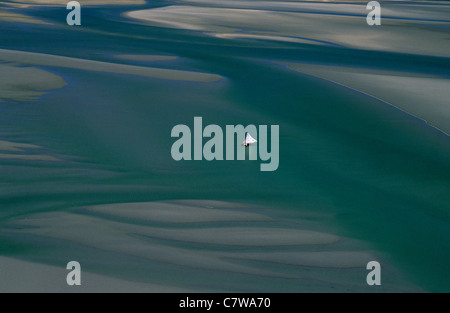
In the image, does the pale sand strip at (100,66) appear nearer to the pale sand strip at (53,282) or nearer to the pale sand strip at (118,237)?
the pale sand strip at (118,237)

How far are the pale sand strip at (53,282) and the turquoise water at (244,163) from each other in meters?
0.10

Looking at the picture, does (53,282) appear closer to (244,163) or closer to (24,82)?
(244,163)

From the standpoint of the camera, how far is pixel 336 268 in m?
4.12

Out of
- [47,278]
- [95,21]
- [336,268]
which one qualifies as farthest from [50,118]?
[95,21]

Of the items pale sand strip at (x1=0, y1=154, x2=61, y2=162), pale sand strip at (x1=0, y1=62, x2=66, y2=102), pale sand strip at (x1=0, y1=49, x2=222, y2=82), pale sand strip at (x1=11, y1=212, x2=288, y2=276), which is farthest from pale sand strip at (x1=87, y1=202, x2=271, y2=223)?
pale sand strip at (x1=0, y1=49, x2=222, y2=82)

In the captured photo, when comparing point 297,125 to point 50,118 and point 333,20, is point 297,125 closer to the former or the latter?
point 50,118

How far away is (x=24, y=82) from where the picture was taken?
823cm

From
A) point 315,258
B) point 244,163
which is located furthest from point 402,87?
point 315,258

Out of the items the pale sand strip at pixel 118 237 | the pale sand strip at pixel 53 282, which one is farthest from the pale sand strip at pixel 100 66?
the pale sand strip at pixel 53 282

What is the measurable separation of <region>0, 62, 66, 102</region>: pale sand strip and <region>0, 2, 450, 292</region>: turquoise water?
20 cm

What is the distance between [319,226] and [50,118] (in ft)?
11.0

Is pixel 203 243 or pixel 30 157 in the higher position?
pixel 30 157

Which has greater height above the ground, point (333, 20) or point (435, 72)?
point (333, 20)

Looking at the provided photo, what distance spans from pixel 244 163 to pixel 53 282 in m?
2.44
